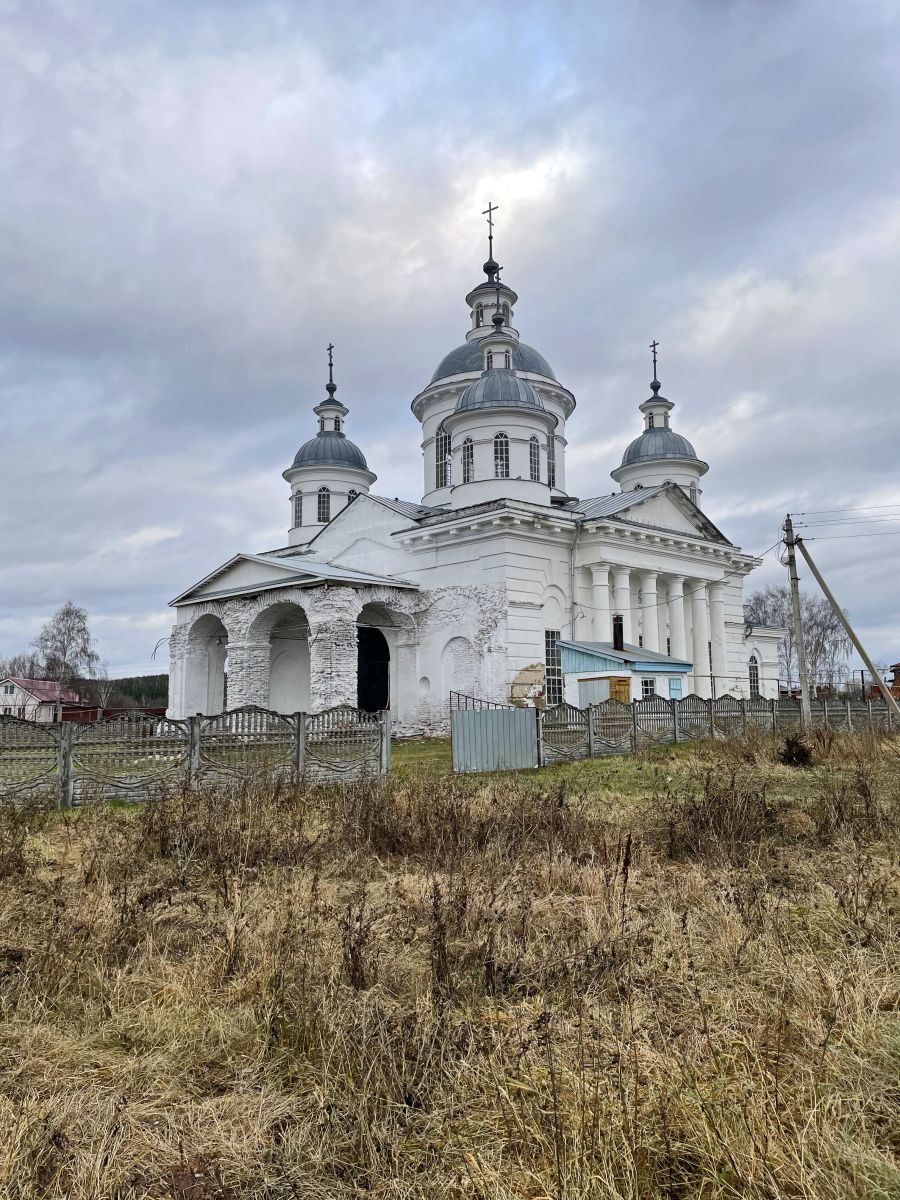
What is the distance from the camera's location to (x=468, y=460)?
26062mm

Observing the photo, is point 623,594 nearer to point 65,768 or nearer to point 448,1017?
point 65,768

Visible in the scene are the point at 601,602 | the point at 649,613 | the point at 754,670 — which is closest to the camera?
the point at 601,602

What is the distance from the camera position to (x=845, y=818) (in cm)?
724

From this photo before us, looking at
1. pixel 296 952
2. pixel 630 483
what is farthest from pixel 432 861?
pixel 630 483

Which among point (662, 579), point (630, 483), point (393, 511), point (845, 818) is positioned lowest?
point (845, 818)

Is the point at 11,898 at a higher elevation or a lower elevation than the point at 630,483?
lower

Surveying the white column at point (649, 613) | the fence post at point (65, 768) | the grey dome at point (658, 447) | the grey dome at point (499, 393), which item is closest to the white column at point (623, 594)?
the white column at point (649, 613)

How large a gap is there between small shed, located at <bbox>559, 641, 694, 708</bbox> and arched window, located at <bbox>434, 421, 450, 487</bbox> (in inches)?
405

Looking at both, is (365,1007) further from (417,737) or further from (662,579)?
(662,579)

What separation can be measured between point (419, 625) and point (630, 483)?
13.9m

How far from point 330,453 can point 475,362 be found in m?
7.06

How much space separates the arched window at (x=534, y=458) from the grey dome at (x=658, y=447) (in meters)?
9.58

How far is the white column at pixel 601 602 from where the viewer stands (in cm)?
2447

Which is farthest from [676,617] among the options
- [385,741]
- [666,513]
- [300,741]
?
[300,741]
